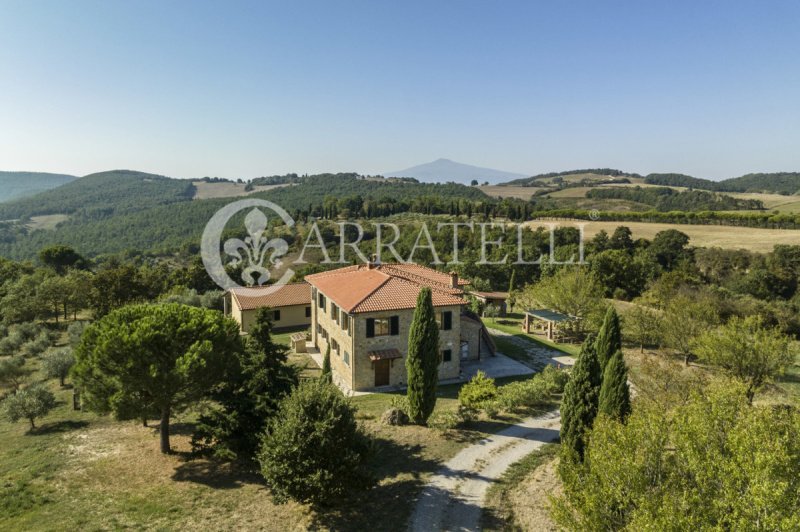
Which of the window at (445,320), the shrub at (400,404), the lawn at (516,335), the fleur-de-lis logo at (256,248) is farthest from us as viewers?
the fleur-de-lis logo at (256,248)

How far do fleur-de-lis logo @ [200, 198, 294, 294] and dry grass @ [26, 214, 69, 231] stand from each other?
93179 millimetres

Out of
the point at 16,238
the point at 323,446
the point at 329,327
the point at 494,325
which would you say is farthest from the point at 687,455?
the point at 16,238

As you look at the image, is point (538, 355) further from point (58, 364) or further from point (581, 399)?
point (58, 364)

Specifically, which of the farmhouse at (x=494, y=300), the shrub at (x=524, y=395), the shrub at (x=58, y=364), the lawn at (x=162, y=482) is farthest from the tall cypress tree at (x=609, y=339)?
the shrub at (x=58, y=364)

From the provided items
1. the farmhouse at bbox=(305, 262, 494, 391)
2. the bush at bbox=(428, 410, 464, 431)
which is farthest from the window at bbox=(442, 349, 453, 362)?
the bush at bbox=(428, 410, 464, 431)

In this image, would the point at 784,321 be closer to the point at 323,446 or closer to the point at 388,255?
the point at 323,446

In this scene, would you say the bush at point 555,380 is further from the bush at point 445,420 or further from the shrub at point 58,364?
the shrub at point 58,364

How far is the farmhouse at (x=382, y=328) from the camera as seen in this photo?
27.9 meters

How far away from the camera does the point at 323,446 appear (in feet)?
44.6

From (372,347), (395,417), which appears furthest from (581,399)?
(372,347)

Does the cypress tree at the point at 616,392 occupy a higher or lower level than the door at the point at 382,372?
higher

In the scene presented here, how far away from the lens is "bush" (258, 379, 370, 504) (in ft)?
44.2

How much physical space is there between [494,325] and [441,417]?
79.9 feet

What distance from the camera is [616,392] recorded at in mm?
17531
